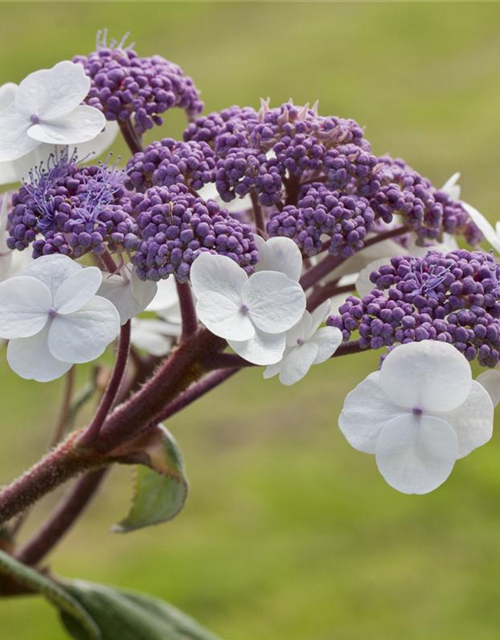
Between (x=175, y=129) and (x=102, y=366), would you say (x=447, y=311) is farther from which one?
(x=175, y=129)

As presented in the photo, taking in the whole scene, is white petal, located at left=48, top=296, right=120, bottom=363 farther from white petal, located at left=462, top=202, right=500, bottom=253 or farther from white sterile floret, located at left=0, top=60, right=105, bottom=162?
white petal, located at left=462, top=202, right=500, bottom=253

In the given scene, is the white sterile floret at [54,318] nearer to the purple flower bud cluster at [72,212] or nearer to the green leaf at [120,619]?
the purple flower bud cluster at [72,212]

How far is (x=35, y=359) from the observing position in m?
0.37

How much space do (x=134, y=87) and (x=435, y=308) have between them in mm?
→ 171

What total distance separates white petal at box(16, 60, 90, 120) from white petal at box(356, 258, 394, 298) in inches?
5.4

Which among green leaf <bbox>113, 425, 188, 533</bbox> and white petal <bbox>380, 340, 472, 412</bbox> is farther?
green leaf <bbox>113, 425, 188, 533</bbox>

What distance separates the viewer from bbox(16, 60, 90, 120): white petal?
1.35 feet

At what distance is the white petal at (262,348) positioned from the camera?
0.36 metres

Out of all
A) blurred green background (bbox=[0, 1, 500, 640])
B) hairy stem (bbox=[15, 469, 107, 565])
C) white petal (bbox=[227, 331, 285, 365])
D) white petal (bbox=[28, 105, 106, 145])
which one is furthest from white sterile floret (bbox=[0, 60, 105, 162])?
blurred green background (bbox=[0, 1, 500, 640])

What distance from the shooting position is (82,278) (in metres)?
0.36

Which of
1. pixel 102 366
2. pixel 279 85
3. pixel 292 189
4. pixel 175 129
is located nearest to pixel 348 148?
pixel 292 189

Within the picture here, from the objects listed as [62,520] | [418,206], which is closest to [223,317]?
[418,206]

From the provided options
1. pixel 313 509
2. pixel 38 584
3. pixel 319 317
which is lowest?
pixel 38 584

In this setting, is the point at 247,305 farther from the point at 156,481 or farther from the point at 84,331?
the point at 156,481
